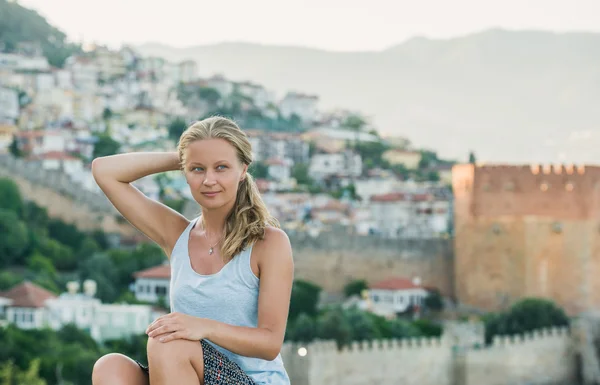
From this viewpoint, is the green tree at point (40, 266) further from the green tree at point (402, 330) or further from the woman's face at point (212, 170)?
the woman's face at point (212, 170)

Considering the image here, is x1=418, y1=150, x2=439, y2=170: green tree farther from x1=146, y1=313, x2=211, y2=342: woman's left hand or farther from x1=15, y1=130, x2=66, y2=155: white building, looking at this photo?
x1=146, y1=313, x2=211, y2=342: woman's left hand

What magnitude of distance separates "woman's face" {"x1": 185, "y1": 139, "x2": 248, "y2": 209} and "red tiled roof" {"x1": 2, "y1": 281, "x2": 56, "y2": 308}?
19433mm

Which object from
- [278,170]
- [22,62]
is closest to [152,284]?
[278,170]

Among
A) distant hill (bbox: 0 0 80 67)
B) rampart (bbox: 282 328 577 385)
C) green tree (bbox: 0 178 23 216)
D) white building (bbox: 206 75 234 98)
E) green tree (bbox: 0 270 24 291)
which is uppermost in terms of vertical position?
distant hill (bbox: 0 0 80 67)

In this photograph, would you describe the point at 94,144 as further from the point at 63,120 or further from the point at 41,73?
the point at 41,73

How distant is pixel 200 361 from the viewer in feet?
9.51

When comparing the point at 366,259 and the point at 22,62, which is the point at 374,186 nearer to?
the point at 22,62

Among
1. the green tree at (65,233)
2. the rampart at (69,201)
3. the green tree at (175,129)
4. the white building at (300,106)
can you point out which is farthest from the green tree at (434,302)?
the white building at (300,106)

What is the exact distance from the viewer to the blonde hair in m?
3.06

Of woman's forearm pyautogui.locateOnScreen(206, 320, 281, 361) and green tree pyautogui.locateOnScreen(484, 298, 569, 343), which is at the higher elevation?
woman's forearm pyautogui.locateOnScreen(206, 320, 281, 361)

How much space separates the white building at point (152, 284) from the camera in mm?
24500

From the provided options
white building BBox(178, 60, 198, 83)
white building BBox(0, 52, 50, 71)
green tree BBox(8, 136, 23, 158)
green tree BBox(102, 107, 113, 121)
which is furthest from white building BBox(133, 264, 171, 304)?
white building BBox(178, 60, 198, 83)

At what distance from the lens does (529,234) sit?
78.8 ft

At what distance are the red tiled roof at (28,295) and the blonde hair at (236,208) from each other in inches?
764
